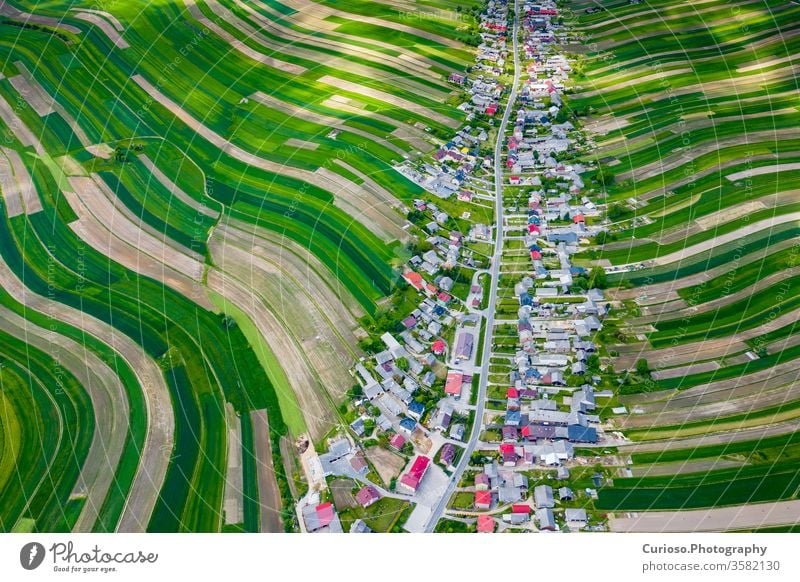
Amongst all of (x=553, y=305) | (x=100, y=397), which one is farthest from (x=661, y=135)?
(x=100, y=397)

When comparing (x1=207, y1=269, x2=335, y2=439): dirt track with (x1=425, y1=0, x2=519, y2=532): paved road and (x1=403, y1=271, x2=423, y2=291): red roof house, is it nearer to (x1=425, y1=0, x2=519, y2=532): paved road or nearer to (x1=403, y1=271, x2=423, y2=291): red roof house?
(x1=425, y1=0, x2=519, y2=532): paved road

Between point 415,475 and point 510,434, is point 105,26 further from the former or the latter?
point 510,434

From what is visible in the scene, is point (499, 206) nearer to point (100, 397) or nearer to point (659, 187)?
point (659, 187)

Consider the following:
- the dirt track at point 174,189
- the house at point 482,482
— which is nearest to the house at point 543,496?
the house at point 482,482

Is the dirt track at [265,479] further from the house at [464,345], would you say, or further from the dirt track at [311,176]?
the dirt track at [311,176]

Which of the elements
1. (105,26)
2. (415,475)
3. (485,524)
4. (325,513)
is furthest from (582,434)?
(105,26)
